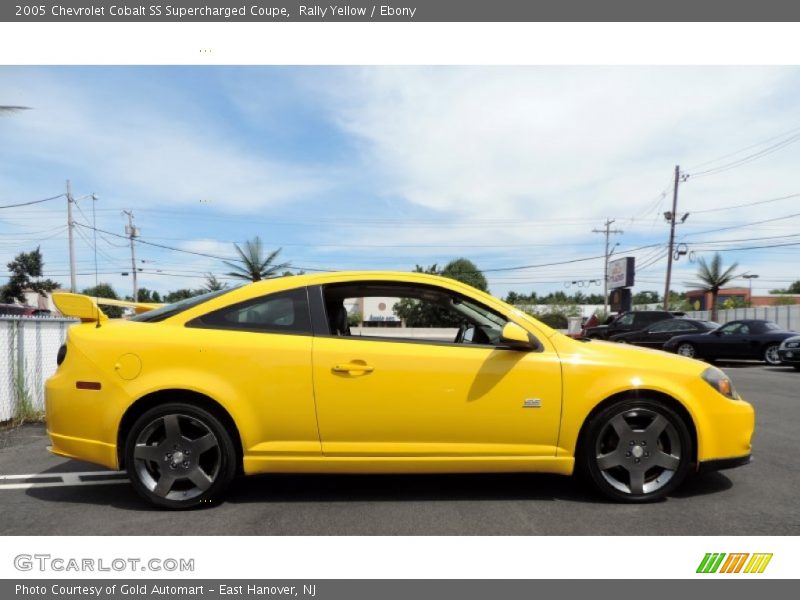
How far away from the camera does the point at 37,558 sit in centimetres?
276

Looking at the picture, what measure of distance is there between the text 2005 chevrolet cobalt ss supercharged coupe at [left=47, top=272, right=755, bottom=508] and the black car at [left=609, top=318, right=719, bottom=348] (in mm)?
13639

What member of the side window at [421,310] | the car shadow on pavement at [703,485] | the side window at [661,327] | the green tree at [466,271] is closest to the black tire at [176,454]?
the side window at [421,310]

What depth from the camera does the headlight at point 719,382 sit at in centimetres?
350

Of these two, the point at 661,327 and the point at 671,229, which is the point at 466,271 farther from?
the point at 661,327

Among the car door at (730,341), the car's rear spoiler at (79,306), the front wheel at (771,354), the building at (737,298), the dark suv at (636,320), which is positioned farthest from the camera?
the building at (737,298)

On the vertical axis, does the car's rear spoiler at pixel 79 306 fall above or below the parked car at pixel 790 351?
above

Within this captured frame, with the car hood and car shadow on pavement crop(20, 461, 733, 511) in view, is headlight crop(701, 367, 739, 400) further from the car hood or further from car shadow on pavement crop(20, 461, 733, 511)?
car shadow on pavement crop(20, 461, 733, 511)

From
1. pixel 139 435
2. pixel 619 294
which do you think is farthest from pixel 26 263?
pixel 139 435

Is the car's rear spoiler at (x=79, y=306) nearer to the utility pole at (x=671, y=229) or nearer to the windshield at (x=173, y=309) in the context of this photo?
the windshield at (x=173, y=309)

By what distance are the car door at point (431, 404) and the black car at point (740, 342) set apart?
13.1 m

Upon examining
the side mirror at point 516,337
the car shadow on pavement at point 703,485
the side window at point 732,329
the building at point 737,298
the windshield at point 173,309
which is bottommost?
the building at point 737,298

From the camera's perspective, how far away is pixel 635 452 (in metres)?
3.42

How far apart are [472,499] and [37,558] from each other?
251 centimetres

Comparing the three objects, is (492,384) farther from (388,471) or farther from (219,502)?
(219,502)
